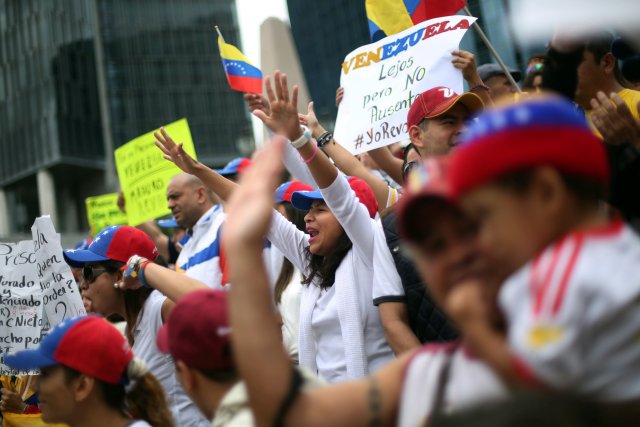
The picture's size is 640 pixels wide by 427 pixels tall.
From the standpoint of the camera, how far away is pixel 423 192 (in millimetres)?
1471

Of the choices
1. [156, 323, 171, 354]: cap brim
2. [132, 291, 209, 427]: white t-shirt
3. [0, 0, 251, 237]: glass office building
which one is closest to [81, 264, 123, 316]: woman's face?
[132, 291, 209, 427]: white t-shirt

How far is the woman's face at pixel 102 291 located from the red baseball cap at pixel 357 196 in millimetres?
1149

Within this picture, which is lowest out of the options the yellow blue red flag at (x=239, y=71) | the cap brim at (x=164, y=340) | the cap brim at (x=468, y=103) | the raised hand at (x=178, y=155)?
the cap brim at (x=164, y=340)

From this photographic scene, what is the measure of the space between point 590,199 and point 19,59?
56.1m

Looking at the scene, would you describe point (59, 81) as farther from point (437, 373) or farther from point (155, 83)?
point (437, 373)

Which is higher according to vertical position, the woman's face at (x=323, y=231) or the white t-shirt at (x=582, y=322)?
the white t-shirt at (x=582, y=322)

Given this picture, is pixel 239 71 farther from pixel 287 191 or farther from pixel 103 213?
pixel 103 213

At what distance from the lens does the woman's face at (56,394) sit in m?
2.95

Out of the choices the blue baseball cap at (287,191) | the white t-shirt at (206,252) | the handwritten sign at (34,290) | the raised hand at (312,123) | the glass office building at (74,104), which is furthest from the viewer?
the glass office building at (74,104)

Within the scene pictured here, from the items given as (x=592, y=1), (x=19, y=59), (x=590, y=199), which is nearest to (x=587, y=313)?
(x=590, y=199)

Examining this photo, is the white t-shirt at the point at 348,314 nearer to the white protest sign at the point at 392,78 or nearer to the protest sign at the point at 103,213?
the white protest sign at the point at 392,78

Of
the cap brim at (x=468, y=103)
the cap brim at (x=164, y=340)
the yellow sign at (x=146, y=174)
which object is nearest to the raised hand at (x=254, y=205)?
the cap brim at (x=164, y=340)

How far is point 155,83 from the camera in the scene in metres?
62.3

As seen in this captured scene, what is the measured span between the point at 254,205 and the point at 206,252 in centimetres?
384
